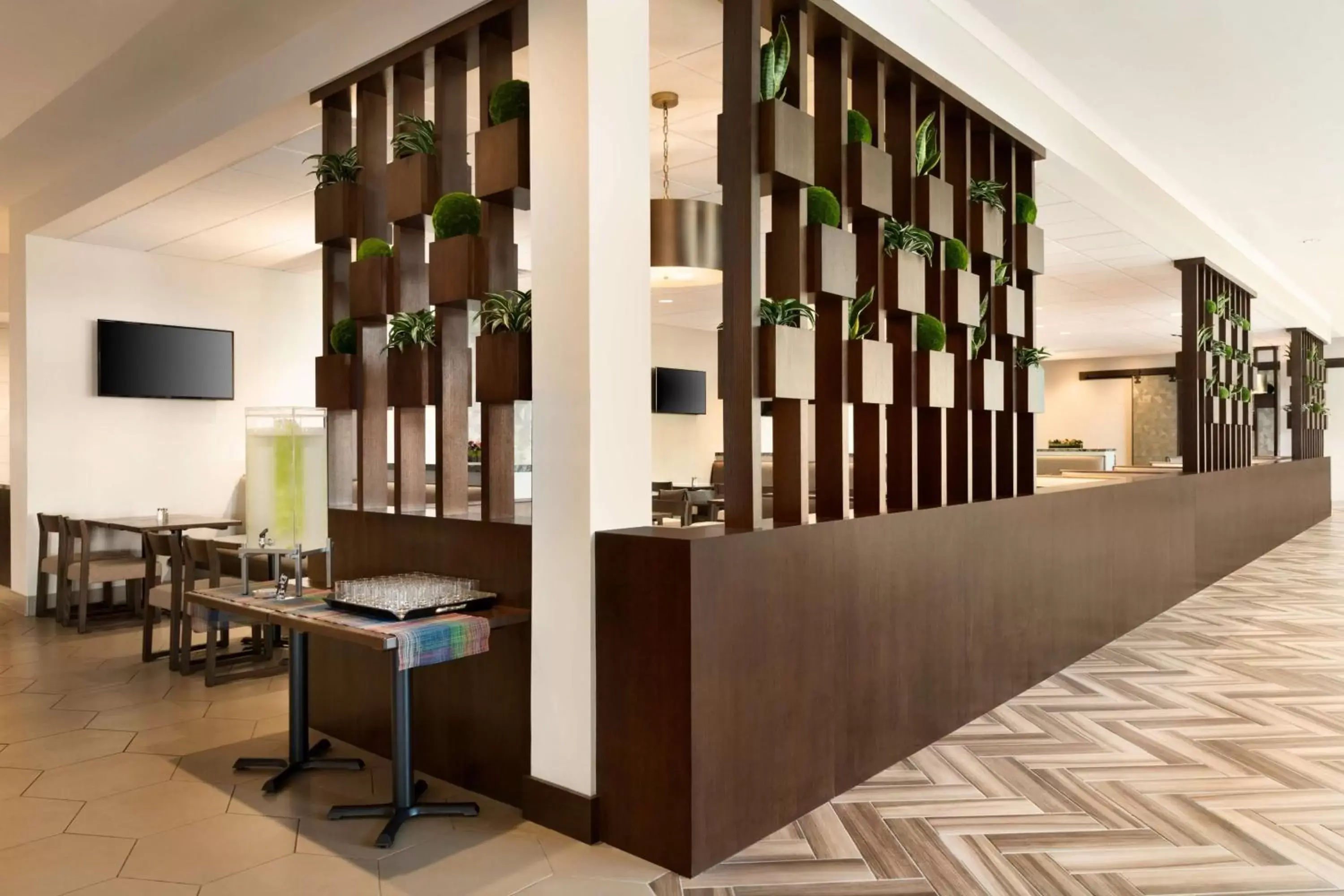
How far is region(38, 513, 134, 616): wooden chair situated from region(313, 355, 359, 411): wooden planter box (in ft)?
11.6

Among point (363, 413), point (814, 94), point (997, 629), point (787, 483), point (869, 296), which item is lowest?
point (997, 629)

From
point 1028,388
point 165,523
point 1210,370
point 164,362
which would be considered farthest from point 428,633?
point 1210,370

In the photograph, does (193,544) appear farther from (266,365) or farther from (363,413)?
(266,365)

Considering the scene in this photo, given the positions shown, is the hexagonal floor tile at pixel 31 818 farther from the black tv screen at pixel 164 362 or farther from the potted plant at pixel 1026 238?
the black tv screen at pixel 164 362

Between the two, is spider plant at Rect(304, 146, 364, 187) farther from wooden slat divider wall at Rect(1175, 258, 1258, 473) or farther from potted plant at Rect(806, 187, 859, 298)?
wooden slat divider wall at Rect(1175, 258, 1258, 473)

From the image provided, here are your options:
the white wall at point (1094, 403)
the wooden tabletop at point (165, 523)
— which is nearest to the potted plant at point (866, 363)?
the wooden tabletop at point (165, 523)

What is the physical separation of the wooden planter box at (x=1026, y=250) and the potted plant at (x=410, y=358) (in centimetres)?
293

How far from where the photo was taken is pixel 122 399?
7141 millimetres

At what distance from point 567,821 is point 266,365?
20.8 feet

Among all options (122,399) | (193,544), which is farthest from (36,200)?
(193,544)

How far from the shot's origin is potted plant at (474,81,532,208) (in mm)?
2996

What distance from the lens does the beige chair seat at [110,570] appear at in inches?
231

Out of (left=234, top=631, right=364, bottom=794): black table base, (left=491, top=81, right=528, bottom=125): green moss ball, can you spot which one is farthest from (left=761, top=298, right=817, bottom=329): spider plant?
(left=234, top=631, right=364, bottom=794): black table base

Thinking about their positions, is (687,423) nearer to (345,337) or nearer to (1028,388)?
(1028,388)
